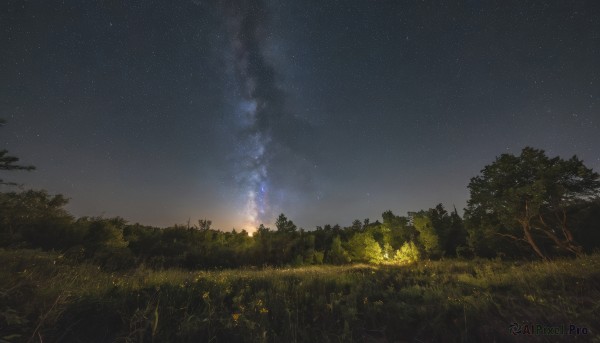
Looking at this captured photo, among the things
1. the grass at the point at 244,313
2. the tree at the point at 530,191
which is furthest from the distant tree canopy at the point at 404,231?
the grass at the point at 244,313

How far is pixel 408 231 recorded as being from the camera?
36.0 meters

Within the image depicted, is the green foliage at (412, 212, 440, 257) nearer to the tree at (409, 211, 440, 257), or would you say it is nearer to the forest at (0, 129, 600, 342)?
the tree at (409, 211, 440, 257)

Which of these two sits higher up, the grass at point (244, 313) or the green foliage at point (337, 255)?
the green foliage at point (337, 255)

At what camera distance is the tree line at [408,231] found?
17359 mm

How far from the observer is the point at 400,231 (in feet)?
118

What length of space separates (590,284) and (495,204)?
527 inches

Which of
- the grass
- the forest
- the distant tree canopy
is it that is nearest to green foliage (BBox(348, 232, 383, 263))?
the distant tree canopy

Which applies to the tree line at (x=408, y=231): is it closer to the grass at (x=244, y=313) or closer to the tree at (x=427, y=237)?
the tree at (x=427, y=237)

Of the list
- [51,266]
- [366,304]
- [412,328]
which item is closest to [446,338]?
[412,328]

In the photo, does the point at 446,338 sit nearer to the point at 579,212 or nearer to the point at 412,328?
A: the point at 412,328

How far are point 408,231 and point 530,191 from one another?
2032 centimetres

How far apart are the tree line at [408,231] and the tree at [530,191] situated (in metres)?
0.06

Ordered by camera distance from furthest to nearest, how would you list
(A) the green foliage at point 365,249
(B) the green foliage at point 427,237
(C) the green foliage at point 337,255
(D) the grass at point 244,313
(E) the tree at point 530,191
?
(C) the green foliage at point 337,255 → (A) the green foliage at point 365,249 → (B) the green foliage at point 427,237 → (E) the tree at point 530,191 → (D) the grass at point 244,313

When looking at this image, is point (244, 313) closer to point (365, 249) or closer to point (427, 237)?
point (427, 237)
